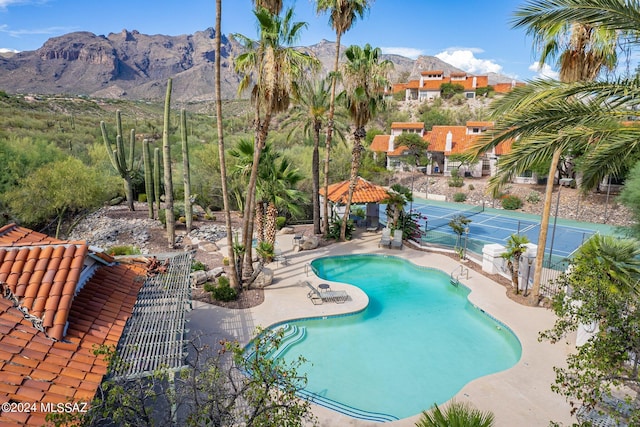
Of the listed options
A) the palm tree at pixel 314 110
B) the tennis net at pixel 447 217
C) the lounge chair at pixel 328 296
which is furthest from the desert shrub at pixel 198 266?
the tennis net at pixel 447 217

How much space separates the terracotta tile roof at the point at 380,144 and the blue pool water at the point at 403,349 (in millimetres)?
38499

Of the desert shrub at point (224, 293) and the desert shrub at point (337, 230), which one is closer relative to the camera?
the desert shrub at point (224, 293)

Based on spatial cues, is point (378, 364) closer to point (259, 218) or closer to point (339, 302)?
point (339, 302)

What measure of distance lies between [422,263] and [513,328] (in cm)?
652

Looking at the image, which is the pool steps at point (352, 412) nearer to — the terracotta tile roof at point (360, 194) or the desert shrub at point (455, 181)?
the terracotta tile roof at point (360, 194)

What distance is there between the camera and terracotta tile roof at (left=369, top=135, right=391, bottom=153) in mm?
52719

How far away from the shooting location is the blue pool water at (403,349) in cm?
930

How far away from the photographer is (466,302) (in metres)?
14.3

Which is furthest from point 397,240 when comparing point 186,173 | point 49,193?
point 49,193

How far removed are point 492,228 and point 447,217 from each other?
3793 mm

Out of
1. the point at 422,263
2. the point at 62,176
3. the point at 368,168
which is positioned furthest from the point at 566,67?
the point at 368,168

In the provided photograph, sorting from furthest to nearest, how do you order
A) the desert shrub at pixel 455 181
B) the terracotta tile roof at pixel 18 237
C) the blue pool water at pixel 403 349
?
the desert shrub at pixel 455 181 → the blue pool water at pixel 403 349 → the terracotta tile roof at pixel 18 237

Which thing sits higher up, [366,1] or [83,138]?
[366,1]

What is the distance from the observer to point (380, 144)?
53594 millimetres
